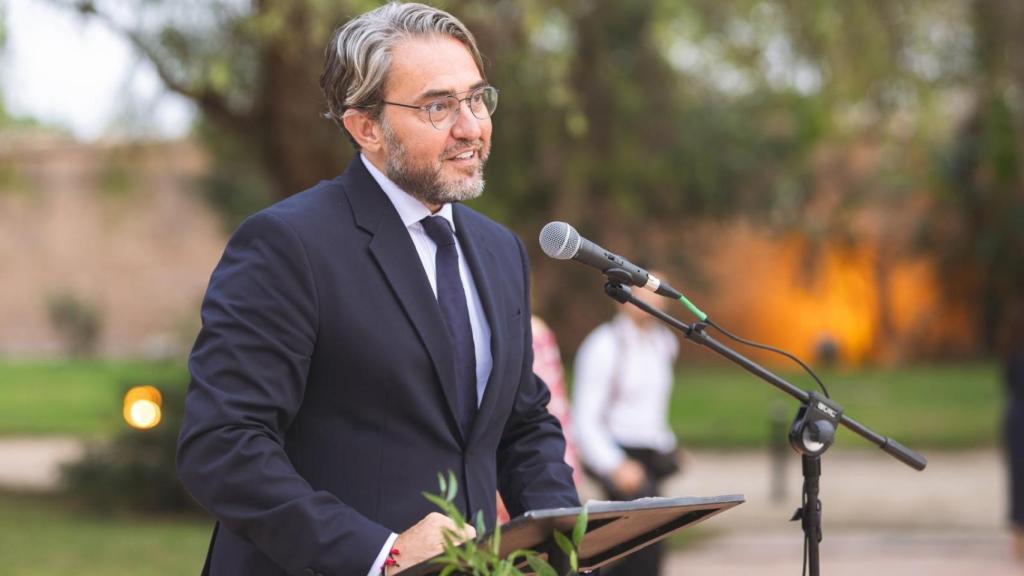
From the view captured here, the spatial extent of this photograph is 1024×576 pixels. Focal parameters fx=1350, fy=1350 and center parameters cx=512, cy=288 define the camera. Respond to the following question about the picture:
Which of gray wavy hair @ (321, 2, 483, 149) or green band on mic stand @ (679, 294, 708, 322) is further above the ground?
gray wavy hair @ (321, 2, 483, 149)

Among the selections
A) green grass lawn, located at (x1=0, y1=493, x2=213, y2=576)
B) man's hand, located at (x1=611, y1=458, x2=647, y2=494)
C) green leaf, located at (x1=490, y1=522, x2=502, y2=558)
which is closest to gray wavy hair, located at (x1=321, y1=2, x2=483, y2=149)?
green leaf, located at (x1=490, y1=522, x2=502, y2=558)

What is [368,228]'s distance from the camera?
2756mm

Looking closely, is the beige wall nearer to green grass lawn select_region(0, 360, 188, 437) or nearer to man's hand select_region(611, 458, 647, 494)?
green grass lawn select_region(0, 360, 188, 437)

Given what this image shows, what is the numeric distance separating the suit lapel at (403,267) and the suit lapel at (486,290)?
0.31 ft

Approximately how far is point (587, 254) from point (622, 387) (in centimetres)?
412

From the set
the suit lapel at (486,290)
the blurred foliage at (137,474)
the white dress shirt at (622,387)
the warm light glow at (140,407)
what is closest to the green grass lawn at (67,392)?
the blurred foliage at (137,474)

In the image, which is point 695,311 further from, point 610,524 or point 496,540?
point 496,540

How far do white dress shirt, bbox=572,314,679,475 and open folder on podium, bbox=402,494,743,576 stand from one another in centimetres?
416

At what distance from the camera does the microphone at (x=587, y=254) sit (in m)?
2.80

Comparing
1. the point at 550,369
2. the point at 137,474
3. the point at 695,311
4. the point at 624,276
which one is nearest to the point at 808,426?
the point at 695,311

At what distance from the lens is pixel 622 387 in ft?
22.7

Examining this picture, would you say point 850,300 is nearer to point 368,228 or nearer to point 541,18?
point 541,18

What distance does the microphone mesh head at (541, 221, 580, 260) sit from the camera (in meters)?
2.80

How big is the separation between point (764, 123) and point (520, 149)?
12389 mm
